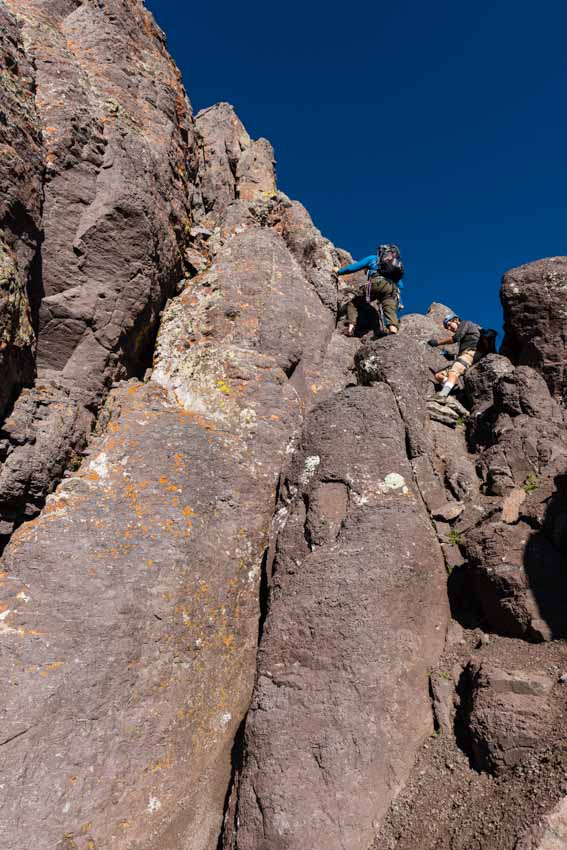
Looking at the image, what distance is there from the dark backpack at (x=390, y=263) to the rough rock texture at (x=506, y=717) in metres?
12.5

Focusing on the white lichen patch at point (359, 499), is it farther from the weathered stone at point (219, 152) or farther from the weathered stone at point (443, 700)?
the weathered stone at point (219, 152)

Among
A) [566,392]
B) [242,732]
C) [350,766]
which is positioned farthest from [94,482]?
[566,392]

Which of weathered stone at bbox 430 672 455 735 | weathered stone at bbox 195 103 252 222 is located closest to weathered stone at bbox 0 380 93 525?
weathered stone at bbox 430 672 455 735

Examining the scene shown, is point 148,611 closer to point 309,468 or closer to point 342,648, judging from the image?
point 342,648

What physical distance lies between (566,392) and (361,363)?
4488 millimetres

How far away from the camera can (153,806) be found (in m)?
7.36

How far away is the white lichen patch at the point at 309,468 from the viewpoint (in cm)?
961

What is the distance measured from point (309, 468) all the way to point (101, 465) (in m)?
3.57

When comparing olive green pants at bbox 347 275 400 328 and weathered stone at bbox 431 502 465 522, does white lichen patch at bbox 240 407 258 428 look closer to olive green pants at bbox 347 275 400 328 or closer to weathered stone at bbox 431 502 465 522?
weathered stone at bbox 431 502 465 522

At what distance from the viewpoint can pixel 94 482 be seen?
Answer: 9312 millimetres

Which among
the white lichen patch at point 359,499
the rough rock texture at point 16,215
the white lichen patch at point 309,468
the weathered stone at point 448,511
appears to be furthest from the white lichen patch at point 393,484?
the rough rock texture at point 16,215

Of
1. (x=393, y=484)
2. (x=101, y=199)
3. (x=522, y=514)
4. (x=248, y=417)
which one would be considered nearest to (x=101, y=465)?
(x=248, y=417)

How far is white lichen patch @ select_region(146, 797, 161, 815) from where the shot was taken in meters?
7.32

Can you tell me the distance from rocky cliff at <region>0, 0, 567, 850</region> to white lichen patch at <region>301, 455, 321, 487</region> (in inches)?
1.5
